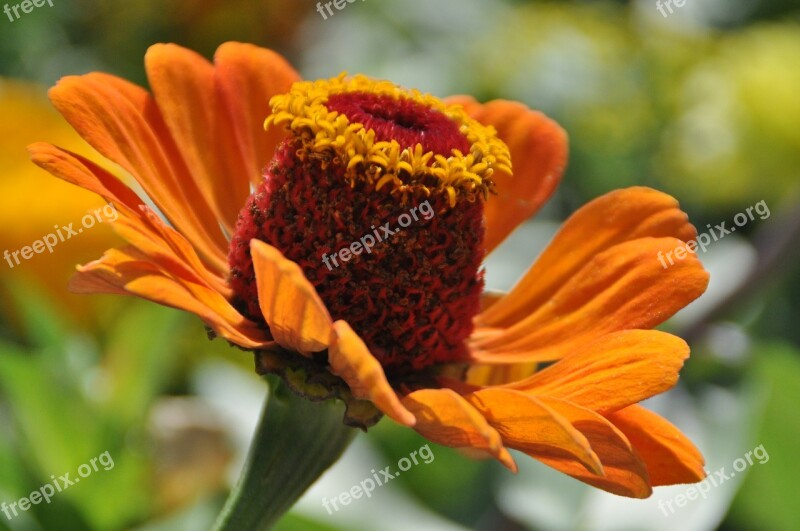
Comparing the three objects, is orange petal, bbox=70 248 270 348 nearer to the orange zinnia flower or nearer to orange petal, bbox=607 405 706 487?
the orange zinnia flower

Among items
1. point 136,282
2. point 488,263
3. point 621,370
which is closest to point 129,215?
point 136,282

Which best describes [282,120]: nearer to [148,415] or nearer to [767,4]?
[148,415]

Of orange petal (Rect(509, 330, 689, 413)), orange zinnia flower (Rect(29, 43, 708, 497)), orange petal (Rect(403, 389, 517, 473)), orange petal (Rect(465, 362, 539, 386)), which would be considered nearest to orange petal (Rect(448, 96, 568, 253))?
orange zinnia flower (Rect(29, 43, 708, 497))

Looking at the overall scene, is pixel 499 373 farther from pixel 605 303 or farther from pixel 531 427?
pixel 531 427

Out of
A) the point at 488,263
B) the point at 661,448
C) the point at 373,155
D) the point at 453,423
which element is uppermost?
→ the point at 373,155

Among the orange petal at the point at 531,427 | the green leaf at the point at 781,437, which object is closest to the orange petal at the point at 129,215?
the orange petal at the point at 531,427

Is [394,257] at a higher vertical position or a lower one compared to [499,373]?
higher
